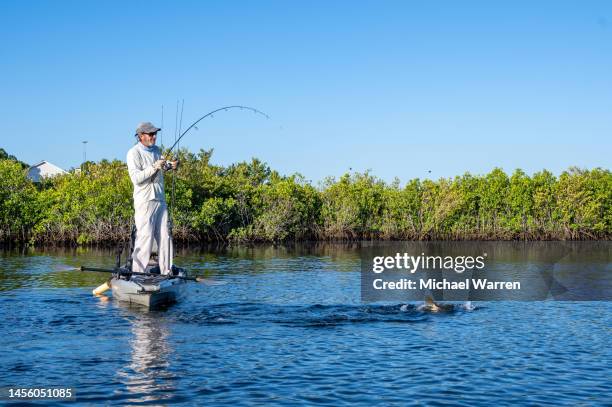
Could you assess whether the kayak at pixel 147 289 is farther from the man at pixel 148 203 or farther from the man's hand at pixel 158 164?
the man's hand at pixel 158 164

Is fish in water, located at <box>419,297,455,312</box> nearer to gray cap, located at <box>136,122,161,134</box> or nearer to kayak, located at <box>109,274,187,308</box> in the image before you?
kayak, located at <box>109,274,187,308</box>

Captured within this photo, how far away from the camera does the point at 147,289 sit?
19.7 metres

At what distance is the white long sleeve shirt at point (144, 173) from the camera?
1978cm

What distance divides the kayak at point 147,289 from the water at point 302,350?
14.0 inches

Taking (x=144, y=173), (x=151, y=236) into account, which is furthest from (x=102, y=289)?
(x=144, y=173)

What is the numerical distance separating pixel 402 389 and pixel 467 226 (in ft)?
216

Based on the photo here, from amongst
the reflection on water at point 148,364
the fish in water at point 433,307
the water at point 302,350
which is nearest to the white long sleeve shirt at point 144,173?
the water at point 302,350

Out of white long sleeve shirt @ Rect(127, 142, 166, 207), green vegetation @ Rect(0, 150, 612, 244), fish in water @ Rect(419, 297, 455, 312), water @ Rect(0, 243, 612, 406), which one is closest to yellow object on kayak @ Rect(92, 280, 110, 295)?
water @ Rect(0, 243, 612, 406)

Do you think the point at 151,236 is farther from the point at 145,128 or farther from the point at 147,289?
the point at 145,128

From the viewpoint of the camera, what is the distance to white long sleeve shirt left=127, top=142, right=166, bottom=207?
19.8 m

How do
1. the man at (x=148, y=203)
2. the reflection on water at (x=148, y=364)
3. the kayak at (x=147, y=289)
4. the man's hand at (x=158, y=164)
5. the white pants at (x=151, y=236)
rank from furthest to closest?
the white pants at (x=151, y=236), the man at (x=148, y=203), the kayak at (x=147, y=289), the man's hand at (x=158, y=164), the reflection on water at (x=148, y=364)

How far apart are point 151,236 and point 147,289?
171 cm

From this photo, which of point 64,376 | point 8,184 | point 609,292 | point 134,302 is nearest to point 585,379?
point 64,376

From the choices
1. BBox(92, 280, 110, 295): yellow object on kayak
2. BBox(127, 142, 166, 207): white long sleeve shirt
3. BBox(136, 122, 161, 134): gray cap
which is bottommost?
BBox(92, 280, 110, 295): yellow object on kayak
